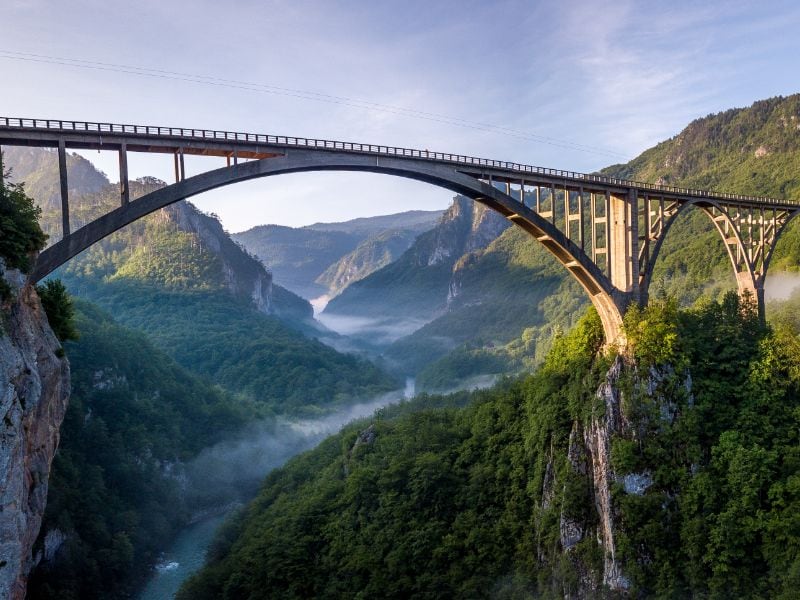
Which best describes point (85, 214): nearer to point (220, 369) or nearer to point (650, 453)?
point (220, 369)

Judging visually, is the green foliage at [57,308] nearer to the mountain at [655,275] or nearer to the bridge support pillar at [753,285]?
the bridge support pillar at [753,285]

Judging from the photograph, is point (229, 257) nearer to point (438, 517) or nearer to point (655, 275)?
point (655, 275)

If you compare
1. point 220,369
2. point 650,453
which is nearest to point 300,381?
point 220,369

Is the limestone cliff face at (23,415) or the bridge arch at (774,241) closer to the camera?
the limestone cliff face at (23,415)

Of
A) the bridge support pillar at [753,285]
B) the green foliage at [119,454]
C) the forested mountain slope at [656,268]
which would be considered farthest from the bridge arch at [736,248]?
the green foliage at [119,454]

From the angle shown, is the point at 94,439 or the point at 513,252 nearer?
the point at 94,439

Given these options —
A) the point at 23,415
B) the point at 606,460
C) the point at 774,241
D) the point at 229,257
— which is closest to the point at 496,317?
the point at 229,257
